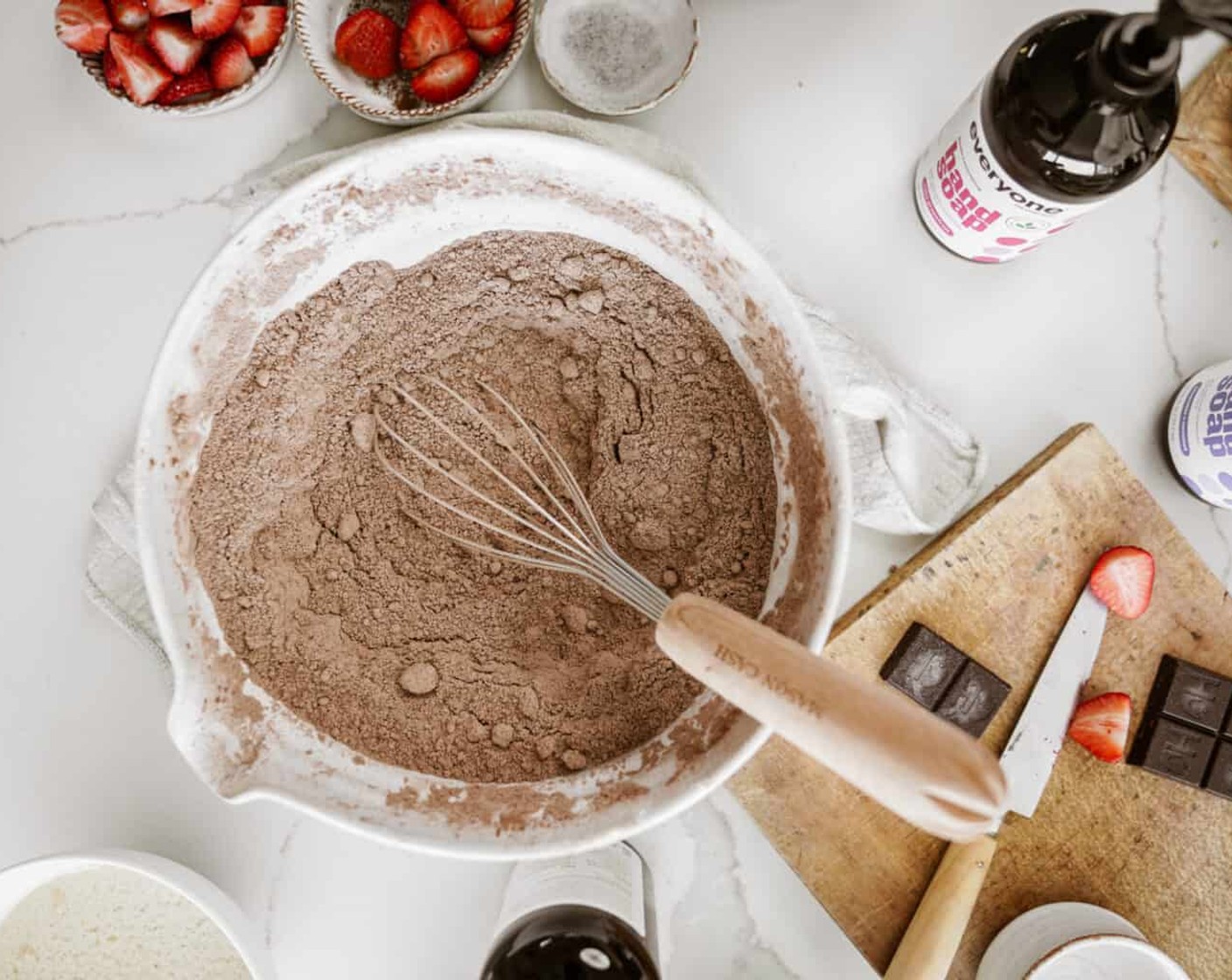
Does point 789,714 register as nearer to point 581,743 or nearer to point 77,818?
point 581,743

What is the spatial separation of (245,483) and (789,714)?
438mm

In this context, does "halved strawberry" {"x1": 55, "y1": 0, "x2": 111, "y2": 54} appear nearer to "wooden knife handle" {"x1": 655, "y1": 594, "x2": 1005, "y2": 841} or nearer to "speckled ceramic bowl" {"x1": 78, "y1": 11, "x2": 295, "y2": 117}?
"speckled ceramic bowl" {"x1": 78, "y1": 11, "x2": 295, "y2": 117}

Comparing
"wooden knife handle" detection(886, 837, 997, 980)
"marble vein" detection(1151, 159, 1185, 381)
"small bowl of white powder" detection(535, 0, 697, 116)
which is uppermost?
"marble vein" detection(1151, 159, 1185, 381)

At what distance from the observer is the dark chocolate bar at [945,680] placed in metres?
0.71

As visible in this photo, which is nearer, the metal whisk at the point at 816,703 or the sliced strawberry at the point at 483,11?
the metal whisk at the point at 816,703

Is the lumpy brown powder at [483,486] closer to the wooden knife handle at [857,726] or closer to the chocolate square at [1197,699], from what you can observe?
the wooden knife handle at [857,726]

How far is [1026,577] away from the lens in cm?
74

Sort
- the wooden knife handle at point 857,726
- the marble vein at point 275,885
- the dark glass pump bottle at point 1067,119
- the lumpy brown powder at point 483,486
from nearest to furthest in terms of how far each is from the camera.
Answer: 1. the wooden knife handle at point 857,726
2. the dark glass pump bottle at point 1067,119
3. the lumpy brown powder at point 483,486
4. the marble vein at point 275,885

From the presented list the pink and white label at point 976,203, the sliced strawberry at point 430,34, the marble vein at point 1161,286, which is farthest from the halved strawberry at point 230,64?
the marble vein at point 1161,286

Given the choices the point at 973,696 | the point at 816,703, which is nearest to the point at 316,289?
the point at 816,703

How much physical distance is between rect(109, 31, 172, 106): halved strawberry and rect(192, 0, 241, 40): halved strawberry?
44mm

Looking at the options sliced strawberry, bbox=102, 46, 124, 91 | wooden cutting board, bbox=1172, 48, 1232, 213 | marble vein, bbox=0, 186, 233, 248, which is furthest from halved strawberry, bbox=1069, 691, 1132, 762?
sliced strawberry, bbox=102, 46, 124, 91

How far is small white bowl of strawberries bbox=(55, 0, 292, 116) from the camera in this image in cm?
72

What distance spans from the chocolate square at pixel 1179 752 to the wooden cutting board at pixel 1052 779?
0.06 feet
